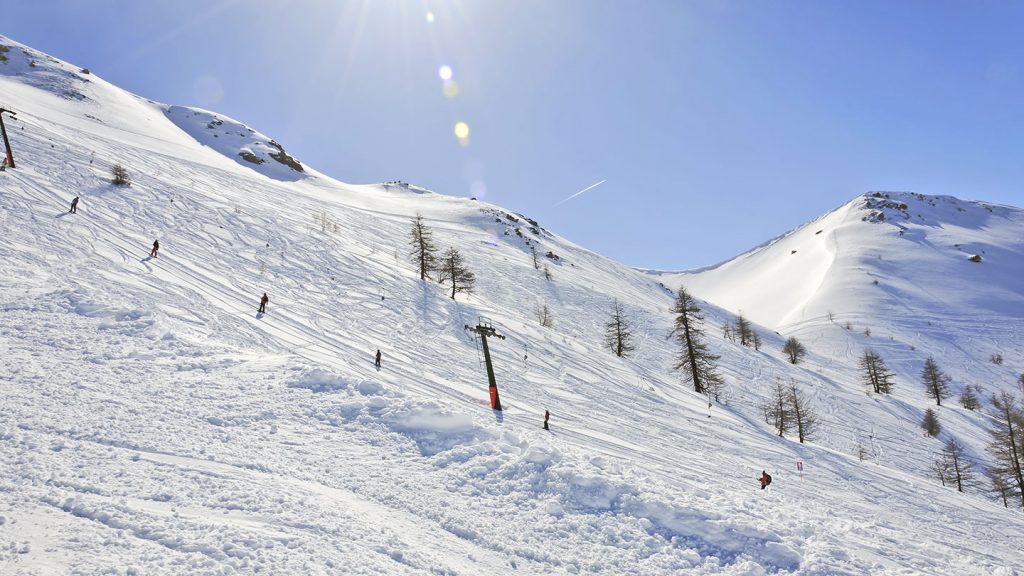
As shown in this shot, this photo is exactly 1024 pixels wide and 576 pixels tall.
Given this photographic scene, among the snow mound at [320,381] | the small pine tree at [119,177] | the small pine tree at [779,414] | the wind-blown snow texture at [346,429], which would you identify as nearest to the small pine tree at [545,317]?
the wind-blown snow texture at [346,429]

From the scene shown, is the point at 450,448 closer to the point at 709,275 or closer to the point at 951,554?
the point at 951,554

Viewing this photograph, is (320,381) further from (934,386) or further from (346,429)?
(934,386)

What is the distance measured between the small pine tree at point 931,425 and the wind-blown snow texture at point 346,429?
1481mm

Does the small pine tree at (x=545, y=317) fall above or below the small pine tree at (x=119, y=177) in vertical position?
below

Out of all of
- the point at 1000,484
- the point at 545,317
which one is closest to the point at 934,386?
the point at 1000,484

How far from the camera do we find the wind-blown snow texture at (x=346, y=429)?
7.78 metres

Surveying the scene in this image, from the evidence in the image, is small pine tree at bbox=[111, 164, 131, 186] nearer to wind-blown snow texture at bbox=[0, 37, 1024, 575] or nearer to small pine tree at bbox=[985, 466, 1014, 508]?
wind-blown snow texture at bbox=[0, 37, 1024, 575]

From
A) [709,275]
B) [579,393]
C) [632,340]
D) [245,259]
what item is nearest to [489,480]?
[579,393]

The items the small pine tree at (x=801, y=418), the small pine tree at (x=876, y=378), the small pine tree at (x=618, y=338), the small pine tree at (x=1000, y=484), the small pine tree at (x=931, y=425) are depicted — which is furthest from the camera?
the small pine tree at (x=876, y=378)

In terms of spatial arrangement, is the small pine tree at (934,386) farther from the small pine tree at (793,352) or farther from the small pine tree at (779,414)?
the small pine tree at (779,414)

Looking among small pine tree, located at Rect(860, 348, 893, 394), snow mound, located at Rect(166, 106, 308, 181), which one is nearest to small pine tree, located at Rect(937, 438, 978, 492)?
small pine tree, located at Rect(860, 348, 893, 394)

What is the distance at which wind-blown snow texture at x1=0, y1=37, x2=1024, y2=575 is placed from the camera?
25.5 ft

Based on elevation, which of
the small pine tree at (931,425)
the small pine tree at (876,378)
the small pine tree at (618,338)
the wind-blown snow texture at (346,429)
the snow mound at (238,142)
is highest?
the snow mound at (238,142)

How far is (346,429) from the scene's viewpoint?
12.2 meters
